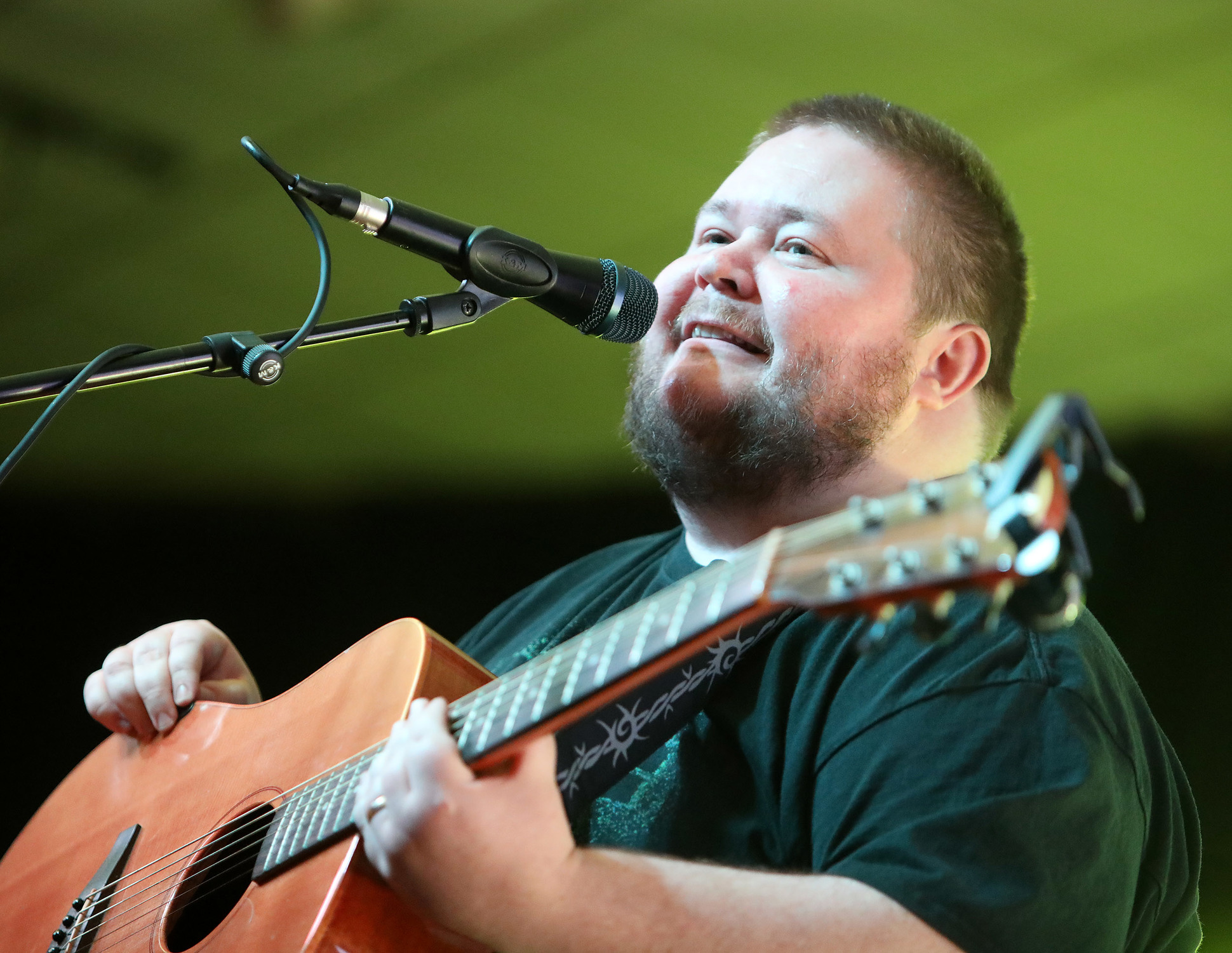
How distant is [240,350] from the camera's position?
130cm

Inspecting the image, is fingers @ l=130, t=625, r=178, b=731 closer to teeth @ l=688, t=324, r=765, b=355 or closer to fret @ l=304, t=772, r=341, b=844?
fret @ l=304, t=772, r=341, b=844

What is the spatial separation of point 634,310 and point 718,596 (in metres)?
0.64

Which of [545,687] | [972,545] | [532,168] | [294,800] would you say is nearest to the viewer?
[972,545]

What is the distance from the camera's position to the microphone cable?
1.22 metres

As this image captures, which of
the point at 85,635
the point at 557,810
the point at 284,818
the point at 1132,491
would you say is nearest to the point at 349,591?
the point at 85,635

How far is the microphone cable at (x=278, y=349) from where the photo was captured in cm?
122

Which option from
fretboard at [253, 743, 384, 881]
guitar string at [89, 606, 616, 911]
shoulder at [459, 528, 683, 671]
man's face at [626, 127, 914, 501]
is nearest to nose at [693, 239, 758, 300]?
man's face at [626, 127, 914, 501]

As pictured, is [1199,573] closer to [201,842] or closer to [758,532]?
[758,532]

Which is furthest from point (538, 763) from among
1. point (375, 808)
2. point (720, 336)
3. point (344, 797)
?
point (720, 336)

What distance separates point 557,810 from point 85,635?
142 inches

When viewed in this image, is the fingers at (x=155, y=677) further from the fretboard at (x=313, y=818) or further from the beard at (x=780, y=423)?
the beard at (x=780, y=423)

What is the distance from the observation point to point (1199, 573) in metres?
3.03

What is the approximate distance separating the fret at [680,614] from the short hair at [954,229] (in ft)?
3.19

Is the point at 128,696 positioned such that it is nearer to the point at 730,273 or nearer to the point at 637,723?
the point at 637,723
